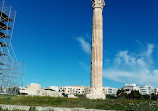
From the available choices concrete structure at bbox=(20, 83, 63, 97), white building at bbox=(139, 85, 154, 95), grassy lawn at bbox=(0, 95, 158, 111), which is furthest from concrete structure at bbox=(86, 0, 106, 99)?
white building at bbox=(139, 85, 154, 95)

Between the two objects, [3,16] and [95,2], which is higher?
[95,2]

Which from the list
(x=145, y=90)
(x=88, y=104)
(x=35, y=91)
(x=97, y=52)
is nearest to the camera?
(x=88, y=104)

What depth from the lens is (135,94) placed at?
173ft

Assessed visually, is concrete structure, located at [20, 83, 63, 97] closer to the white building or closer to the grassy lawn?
the grassy lawn

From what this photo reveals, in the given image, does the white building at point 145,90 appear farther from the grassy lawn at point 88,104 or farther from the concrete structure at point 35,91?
the grassy lawn at point 88,104

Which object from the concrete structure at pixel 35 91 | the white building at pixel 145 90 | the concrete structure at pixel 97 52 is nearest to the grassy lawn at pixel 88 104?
the concrete structure at pixel 97 52

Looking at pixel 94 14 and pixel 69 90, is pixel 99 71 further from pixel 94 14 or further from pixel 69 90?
pixel 69 90

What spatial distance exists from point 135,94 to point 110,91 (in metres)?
55.4

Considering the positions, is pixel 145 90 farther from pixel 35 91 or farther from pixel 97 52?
pixel 35 91

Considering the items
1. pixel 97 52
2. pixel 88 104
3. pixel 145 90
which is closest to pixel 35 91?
pixel 97 52

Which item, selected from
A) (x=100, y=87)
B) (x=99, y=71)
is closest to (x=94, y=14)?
(x=99, y=71)

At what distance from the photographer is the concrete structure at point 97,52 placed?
893 inches

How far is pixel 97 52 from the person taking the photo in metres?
23.8

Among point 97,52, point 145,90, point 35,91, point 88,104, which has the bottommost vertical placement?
point 88,104
